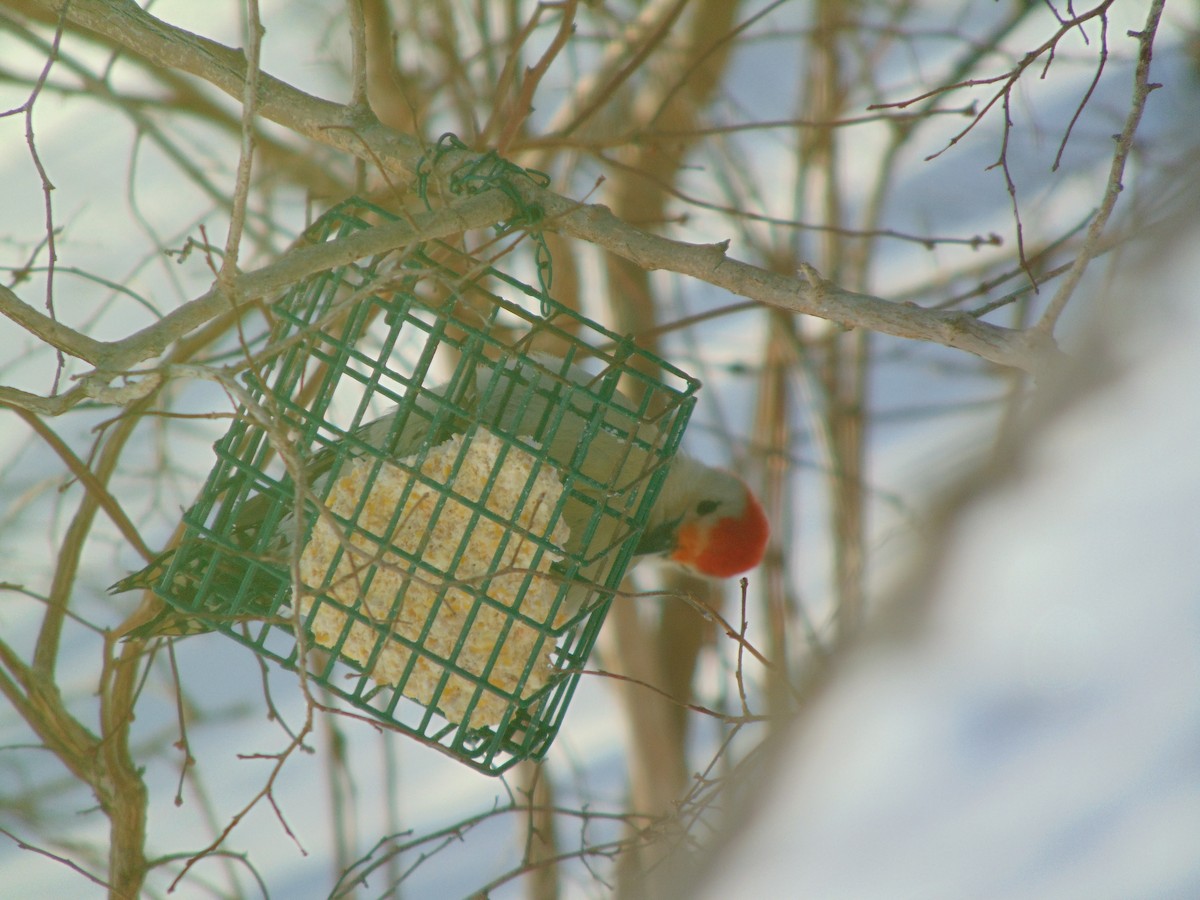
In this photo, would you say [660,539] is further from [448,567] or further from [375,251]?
[375,251]

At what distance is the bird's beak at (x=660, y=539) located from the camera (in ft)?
10.9

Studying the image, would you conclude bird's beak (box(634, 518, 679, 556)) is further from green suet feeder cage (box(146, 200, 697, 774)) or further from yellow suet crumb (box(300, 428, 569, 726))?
yellow suet crumb (box(300, 428, 569, 726))

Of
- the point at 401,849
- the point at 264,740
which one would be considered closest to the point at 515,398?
the point at 401,849

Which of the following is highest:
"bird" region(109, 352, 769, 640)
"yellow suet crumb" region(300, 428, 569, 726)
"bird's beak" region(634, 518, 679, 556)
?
"bird's beak" region(634, 518, 679, 556)

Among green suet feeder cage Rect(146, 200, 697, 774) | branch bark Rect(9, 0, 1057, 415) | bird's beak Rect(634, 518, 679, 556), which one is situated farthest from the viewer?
bird's beak Rect(634, 518, 679, 556)

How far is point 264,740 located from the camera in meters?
4.66

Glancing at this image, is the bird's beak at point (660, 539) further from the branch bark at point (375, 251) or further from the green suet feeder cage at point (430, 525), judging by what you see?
the branch bark at point (375, 251)

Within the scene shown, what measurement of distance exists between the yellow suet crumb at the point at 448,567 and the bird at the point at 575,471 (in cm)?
7

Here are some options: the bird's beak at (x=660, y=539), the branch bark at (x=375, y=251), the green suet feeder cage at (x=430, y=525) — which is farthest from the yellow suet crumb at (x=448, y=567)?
the bird's beak at (x=660, y=539)

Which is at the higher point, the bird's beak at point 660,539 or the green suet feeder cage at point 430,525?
the bird's beak at point 660,539

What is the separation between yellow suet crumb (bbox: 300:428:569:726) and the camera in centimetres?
253

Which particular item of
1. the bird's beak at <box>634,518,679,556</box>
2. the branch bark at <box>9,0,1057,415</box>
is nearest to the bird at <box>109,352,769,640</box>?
the bird's beak at <box>634,518,679,556</box>

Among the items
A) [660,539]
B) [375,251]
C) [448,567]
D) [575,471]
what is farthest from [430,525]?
[660,539]

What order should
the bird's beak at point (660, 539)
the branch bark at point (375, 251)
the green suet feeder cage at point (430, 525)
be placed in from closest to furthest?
the branch bark at point (375, 251), the green suet feeder cage at point (430, 525), the bird's beak at point (660, 539)
